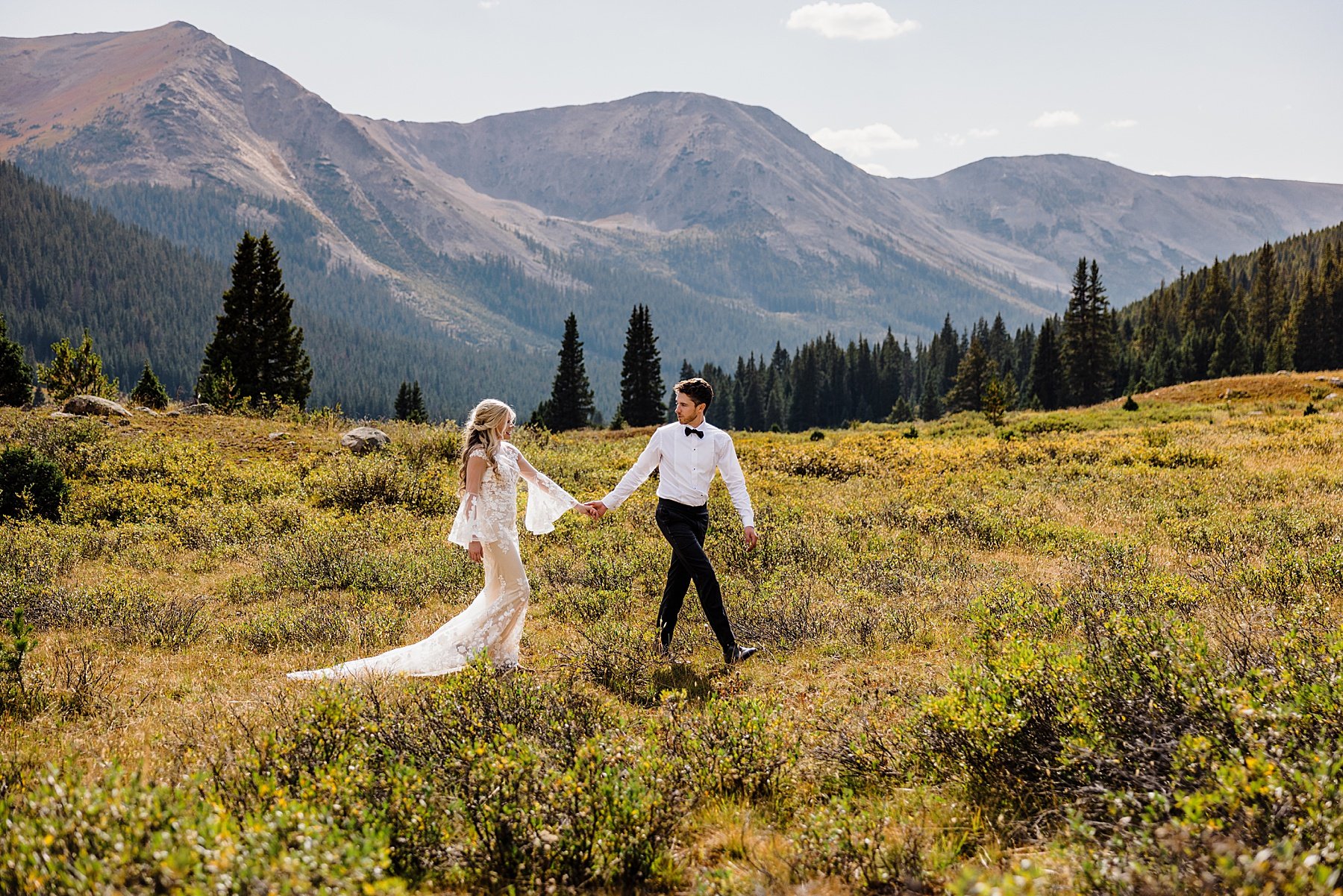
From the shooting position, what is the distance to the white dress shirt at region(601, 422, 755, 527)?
24.5 feet

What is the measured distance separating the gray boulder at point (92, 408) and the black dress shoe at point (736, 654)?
22.2 m

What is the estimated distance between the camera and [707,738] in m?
4.75

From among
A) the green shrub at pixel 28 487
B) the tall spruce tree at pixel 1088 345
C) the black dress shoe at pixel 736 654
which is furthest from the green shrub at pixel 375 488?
the tall spruce tree at pixel 1088 345

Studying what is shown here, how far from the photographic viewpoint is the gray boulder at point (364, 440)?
20469 mm

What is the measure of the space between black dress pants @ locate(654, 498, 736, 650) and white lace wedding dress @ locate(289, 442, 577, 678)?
58.6 inches

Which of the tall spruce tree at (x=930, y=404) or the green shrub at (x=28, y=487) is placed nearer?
the green shrub at (x=28, y=487)

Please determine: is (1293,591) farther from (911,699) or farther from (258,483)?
(258,483)

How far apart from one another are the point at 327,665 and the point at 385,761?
136 inches

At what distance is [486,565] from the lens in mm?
7629

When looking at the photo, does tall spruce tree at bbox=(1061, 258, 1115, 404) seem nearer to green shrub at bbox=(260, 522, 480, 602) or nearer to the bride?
green shrub at bbox=(260, 522, 480, 602)

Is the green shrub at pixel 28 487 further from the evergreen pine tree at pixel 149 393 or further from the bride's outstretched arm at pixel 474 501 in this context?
the evergreen pine tree at pixel 149 393

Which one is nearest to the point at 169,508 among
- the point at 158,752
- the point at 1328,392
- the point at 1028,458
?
the point at 158,752

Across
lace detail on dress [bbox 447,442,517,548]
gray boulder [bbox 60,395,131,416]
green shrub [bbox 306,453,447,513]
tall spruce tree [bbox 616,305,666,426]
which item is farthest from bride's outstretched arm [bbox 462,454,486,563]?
tall spruce tree [bbox 616,305,666,426]

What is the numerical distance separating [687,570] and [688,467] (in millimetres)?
1081
